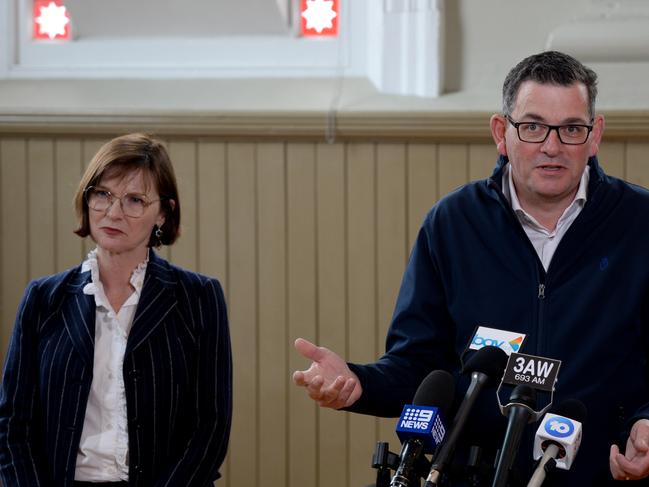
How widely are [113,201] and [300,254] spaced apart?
1738 millimetres

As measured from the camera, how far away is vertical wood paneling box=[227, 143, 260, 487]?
4344 millimetres

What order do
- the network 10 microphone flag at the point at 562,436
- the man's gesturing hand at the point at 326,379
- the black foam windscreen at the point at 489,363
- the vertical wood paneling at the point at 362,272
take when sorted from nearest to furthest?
the network 10 microphone flag at the point at 562,436 < the black foam windscreen at the point at 489,363 < the man's gesturing hand at the point at 326,379 < the vertical wood paneling at the point at 362,272

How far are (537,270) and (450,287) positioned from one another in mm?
215

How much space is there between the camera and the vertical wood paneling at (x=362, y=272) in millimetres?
4238

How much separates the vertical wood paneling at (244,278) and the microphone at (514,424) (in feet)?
8.48

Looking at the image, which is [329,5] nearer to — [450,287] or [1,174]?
[1,174]

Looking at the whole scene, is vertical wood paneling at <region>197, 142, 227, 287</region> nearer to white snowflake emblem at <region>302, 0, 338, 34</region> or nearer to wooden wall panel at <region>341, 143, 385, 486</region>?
wooden wall panel at <region>341, 143, 385, 486</region>

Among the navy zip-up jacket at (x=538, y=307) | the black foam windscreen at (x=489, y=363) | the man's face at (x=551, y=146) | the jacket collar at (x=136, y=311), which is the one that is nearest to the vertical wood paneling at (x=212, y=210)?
the jacket collar at (x=136, y=311)

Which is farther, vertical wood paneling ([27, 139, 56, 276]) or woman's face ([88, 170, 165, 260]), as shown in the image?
vertical wood paneling ([27, 139, 56, 276])

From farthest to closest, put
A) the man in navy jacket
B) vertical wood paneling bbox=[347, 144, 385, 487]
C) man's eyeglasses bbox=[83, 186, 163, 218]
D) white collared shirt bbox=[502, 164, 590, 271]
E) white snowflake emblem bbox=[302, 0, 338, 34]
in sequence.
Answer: white snowflake emblem bbox=[302, 0, 338, 34], vertical wood paneling bbox=[347, 144, 385, 487], man's eyeglasses bbox=[83, 186, 163, 218], white collared shirt bbox=[502, 164, 590, 271], the man in navy jacket

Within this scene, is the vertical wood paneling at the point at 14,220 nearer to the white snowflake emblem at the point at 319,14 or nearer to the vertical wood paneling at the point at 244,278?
the vertical wood paneling at the point at 244,278

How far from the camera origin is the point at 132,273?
2662mm

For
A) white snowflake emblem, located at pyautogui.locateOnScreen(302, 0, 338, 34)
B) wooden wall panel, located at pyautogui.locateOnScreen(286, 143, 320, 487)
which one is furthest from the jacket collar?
white snowflake emblem, located at pyautogui.locateOnScreen(302, 0, 338, 34)

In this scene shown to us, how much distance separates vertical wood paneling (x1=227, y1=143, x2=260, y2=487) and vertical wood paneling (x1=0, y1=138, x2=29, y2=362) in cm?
91
